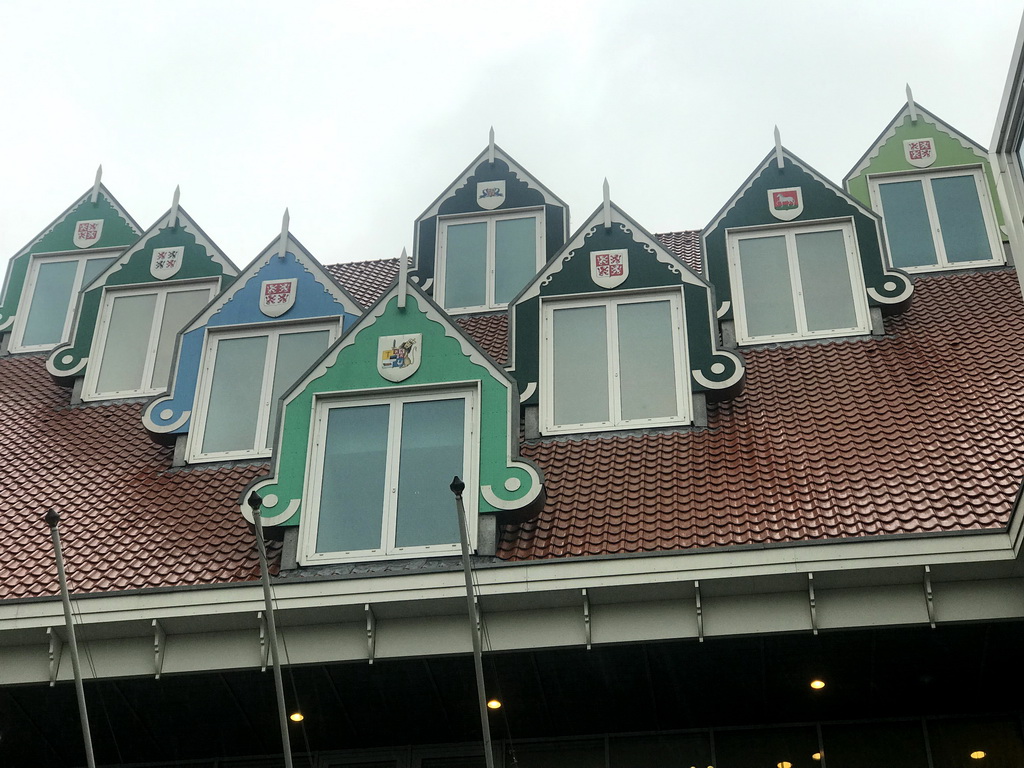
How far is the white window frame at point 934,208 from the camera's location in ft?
56.5

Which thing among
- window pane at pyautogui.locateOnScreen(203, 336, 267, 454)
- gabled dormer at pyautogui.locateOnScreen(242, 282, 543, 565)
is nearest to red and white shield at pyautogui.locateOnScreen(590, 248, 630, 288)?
gabled dormer at pyautogui.locateOnScreen(242, 282, 543, 565)

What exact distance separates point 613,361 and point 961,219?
6382 mm

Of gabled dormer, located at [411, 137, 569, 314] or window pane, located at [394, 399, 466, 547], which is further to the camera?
gabled dormer, located at [411, 137, 569, 314]

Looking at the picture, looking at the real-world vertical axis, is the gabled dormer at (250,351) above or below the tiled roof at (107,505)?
above

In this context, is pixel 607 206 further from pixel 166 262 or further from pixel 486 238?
pixel 166 262

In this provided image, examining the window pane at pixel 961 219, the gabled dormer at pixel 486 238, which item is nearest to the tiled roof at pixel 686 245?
the gabled dormer at pixel 486 238

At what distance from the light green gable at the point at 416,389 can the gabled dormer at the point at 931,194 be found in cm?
715

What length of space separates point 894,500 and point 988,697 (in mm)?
1818

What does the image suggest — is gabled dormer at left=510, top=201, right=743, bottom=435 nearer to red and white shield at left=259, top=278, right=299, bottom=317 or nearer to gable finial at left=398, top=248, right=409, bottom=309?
gable finial at left=398, top=248, right=409, bottom=309

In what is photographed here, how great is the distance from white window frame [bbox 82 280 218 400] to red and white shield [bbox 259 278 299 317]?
1.40 metres

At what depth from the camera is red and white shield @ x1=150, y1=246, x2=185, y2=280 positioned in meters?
17.2

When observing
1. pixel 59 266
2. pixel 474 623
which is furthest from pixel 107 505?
pixel 59 266

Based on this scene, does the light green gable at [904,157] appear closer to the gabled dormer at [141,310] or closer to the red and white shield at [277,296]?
the red and white shield at [277,296]

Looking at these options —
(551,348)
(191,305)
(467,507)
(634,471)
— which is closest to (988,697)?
(634,471)
